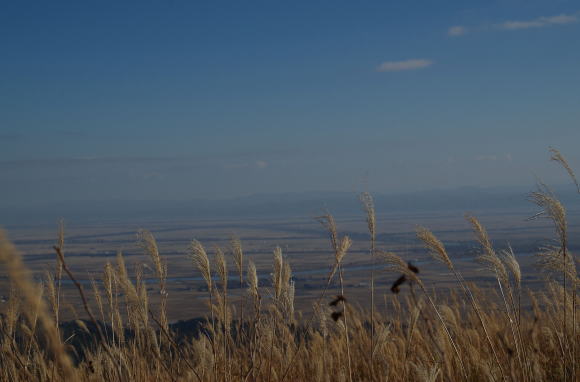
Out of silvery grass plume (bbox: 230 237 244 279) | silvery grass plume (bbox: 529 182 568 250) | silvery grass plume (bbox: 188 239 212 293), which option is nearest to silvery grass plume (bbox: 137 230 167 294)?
silvery grass plume (bbox: 188 239 212 293)

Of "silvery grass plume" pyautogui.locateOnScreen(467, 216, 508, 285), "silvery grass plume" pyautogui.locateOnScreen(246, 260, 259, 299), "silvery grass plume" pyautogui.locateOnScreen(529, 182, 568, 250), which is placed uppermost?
"silvery grass plume" pyautogui.locateOnScreen(529, 182, 568, 250)

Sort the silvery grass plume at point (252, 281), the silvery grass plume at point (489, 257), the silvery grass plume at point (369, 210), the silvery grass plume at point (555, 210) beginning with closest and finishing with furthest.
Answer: the silvery grass plume at point (555, 210) → the silvery grass plume at point (489, 257) → the silvery grass plume at point (369, 210) → the silvery grass plume at point (252, 281)

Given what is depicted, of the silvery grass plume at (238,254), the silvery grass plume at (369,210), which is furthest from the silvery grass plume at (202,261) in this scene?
the silvery grass plume at (369,210)

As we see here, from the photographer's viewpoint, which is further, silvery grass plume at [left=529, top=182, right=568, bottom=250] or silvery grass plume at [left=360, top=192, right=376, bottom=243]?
silvery grass plume at [left=360, top=192, right=376, bottom=243]

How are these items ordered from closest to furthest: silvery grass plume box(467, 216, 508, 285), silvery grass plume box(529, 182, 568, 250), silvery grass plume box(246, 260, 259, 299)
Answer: silvery grass plume box(529, 182, 568, 250) → silvery grass plume box(467, 216, 508, 285) → silvery grass plume box(246, 260, 259, 299)

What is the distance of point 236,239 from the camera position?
325 centimetres

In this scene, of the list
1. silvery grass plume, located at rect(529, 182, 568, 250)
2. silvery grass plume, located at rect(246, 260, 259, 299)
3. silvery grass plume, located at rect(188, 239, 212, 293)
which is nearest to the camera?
silvery grass plume, located at rect(529, 182, 568, 250)

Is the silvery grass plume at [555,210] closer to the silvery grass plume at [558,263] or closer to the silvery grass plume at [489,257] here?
the silvery grass plume at [558,263]

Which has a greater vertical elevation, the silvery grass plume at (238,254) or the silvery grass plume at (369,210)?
the silvery grass plume at (369,210)

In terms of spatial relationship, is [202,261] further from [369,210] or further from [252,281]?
[369,210]

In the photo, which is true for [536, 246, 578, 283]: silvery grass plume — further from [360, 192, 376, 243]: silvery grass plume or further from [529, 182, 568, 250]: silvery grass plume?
[360, 192, 376, 243]: silvery grass plume

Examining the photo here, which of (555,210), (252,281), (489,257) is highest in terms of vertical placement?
(555,210)

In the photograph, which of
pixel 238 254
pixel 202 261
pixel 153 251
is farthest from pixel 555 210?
pixel 153 251

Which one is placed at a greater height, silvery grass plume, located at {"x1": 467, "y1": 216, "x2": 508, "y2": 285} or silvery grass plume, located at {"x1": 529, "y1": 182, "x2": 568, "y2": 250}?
silvery grass plume, located at {"x1": 529, "y1": 182, "x2": 568, "y2": 250}
